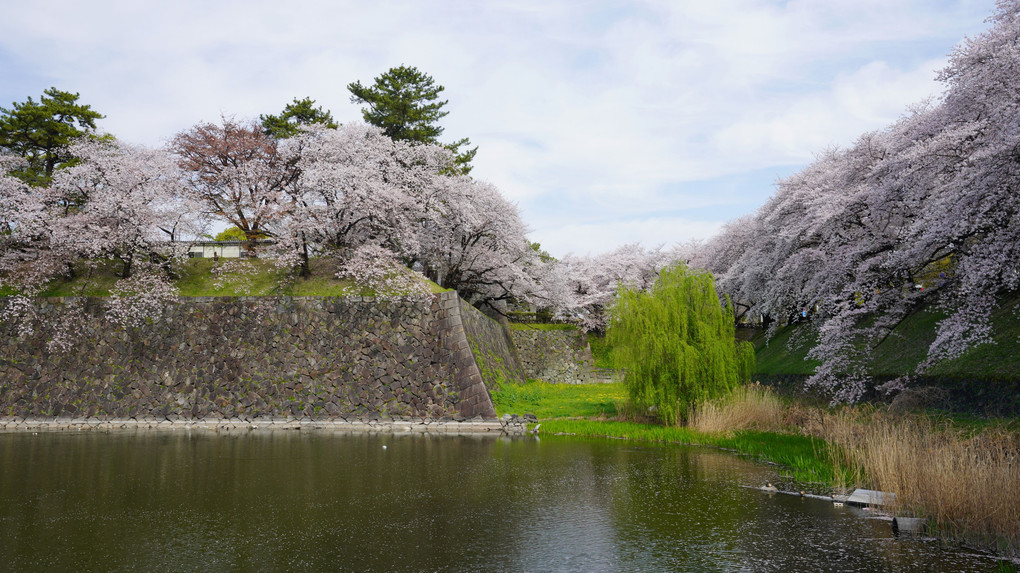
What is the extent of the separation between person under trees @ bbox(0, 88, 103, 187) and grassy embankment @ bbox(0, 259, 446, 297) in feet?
20.1

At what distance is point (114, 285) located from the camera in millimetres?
25109

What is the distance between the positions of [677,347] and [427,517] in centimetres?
1073

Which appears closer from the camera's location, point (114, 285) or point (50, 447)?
point (50, 447)

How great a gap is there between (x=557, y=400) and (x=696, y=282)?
29.2ft

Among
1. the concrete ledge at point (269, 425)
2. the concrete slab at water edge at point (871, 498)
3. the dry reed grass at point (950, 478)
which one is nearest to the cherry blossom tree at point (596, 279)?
the concrete ledge at point (269, 425)

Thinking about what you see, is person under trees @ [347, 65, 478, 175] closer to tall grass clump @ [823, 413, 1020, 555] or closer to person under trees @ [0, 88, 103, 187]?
person under trees @ [0, 88, 103, 187]

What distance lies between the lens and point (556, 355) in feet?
128

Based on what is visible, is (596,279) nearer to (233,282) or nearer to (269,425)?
(233,282)

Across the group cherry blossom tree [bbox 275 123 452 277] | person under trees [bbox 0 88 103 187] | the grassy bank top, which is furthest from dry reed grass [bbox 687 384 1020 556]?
person under trees [bbox 0 88 103 187]

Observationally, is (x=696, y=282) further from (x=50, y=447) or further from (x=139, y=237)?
(x=139, y=237)

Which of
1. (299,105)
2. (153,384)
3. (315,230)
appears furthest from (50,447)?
(299,105)

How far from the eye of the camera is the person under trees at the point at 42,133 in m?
28.7

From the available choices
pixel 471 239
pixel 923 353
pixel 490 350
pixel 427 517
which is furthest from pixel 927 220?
pixel 471 239

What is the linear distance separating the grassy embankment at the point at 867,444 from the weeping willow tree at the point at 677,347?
0.60 metres
